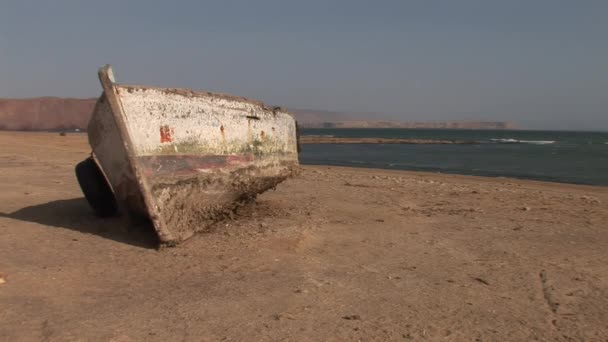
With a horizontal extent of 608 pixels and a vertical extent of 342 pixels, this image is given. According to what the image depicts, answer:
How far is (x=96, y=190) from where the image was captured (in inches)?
242

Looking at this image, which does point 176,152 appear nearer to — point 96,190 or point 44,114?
point 96,190

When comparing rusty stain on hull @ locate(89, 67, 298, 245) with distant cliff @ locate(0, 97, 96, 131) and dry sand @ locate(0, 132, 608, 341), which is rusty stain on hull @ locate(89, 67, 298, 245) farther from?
distant cliff @ locate(0, 97, 96, 131)

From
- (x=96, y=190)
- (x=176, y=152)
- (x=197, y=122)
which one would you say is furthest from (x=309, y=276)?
(x=96, y=190)

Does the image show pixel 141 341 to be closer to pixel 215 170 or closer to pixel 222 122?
pixel 215 170

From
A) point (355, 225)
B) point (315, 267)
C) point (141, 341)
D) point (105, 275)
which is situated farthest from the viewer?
point (355, 225)

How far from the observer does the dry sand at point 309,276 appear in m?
3.29

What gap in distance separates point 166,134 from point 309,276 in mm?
2214

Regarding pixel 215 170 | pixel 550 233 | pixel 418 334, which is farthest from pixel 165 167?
pixel 550 233

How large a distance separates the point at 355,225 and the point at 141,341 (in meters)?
3.69

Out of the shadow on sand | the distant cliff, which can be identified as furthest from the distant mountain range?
the shadow on sand

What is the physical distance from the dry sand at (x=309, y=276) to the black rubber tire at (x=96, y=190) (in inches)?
7.0

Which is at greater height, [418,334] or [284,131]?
[284,131]

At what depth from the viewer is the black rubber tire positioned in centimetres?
615

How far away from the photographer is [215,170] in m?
5.95
